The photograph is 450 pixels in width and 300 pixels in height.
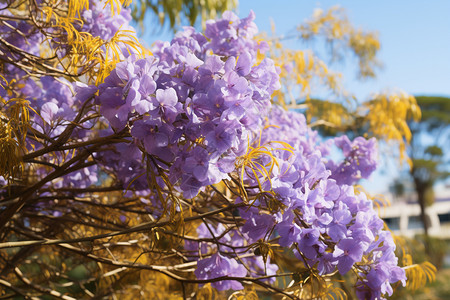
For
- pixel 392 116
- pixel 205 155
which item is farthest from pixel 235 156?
pixel 392 116

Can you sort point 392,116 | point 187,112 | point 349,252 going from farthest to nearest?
point 392,116 < point 349,252 < point 187,112

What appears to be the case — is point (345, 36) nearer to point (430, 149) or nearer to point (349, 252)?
point (349, 252)

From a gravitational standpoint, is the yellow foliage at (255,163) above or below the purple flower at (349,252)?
Result: above

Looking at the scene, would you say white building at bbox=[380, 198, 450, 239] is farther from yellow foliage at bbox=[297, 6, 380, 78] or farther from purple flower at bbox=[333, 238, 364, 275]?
purple flower at bbox=[333, 238, 364, 275]

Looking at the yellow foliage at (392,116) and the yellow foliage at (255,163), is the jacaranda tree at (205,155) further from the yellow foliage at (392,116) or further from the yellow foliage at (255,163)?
the yellow foliage at (392,116)

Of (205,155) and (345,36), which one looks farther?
(345,36)

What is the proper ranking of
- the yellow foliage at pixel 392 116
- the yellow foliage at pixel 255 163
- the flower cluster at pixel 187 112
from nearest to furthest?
the flower cluster at pixel 187 112, the yellow foliage at pixel 255 163, the yellow foliage at pixel 392 116

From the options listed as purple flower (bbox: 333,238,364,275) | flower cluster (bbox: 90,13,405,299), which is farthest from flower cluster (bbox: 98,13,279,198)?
purple flower (bbox: 333,238,364,275)

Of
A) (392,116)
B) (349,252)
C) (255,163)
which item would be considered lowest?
(349,252)

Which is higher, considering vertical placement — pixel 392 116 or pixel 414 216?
pixel 392 116

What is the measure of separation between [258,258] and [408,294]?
5316mm

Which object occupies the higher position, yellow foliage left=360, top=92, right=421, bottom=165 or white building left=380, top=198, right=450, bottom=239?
yellow foliage left=360, top=92, right=421, bottom=165

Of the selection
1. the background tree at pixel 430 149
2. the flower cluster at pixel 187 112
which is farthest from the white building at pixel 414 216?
the flower cluster at pixel 187 112

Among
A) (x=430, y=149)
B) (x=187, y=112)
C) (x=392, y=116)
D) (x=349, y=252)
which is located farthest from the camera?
(x=430, y=149)
